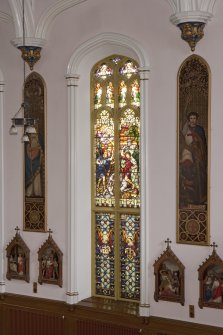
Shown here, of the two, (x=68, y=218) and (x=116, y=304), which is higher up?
(x=68, y=218)

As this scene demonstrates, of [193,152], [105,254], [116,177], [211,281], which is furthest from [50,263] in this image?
[193,152]

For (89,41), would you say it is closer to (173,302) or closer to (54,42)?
(54,42)

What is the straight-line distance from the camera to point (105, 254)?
11000 mm

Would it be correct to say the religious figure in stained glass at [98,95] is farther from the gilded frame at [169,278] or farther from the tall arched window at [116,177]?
the gilded frame at [169,278]

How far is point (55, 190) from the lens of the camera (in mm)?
11055

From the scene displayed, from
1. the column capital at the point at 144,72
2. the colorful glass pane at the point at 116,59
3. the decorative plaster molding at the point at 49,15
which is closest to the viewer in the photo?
the column capital at the point at 144,72

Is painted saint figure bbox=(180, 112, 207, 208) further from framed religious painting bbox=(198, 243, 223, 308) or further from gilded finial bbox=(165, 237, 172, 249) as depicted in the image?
framed religious painting bbox=(198, 243, 223, 308)

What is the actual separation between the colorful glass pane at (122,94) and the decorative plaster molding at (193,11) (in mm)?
1951

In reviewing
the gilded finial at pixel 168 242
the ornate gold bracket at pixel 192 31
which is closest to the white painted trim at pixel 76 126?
the gilded finial at pixel 168 242

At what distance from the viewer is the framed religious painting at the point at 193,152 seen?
372 inches

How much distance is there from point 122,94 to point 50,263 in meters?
3.48

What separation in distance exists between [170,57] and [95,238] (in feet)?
12.1

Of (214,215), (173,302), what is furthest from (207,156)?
(173,302)

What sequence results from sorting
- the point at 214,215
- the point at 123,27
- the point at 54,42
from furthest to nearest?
the point at 54,42 → the point at 123,27 → the point at 214,215
